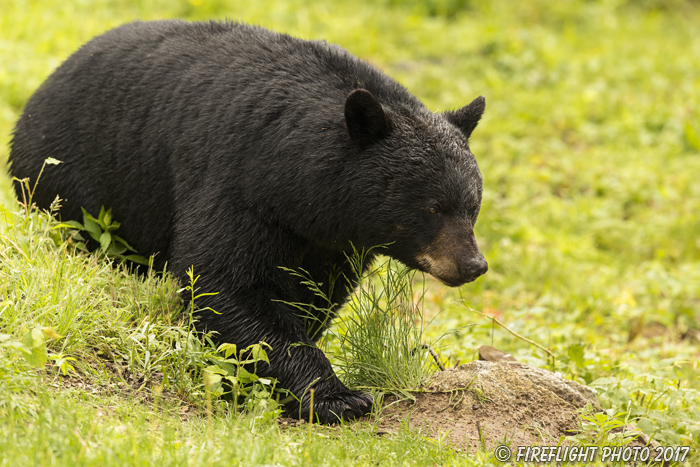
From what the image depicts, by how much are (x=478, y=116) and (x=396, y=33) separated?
27.7ft

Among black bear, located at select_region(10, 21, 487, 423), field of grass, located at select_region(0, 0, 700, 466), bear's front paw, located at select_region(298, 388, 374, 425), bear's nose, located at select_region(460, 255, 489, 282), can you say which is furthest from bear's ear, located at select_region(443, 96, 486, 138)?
bear's front paw, located at select_region(298, 388, 374, 425)

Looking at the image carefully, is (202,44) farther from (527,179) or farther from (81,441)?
(527,179)

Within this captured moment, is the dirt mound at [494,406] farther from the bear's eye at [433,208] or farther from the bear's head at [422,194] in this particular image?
the bear's eye at [433,208]

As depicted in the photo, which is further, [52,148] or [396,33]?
[396,33]

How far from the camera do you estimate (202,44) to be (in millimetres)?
4844

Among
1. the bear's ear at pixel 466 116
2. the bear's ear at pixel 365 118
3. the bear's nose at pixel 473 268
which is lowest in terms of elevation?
the bear's nose at pixel 473 268

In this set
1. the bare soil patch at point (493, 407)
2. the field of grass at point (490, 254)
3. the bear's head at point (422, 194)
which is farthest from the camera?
the bear's head at point (422, 194)

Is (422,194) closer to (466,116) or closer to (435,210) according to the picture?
(435,210)

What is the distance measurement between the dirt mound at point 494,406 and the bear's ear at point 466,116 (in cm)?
147

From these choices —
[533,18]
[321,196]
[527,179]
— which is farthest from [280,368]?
[533,18]

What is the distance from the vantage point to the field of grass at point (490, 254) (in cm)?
335

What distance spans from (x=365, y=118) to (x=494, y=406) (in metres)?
1.75

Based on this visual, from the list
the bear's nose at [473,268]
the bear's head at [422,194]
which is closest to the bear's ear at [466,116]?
the bear's head at [422,194]

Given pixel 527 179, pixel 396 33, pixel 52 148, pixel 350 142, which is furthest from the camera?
pixel 396 33
